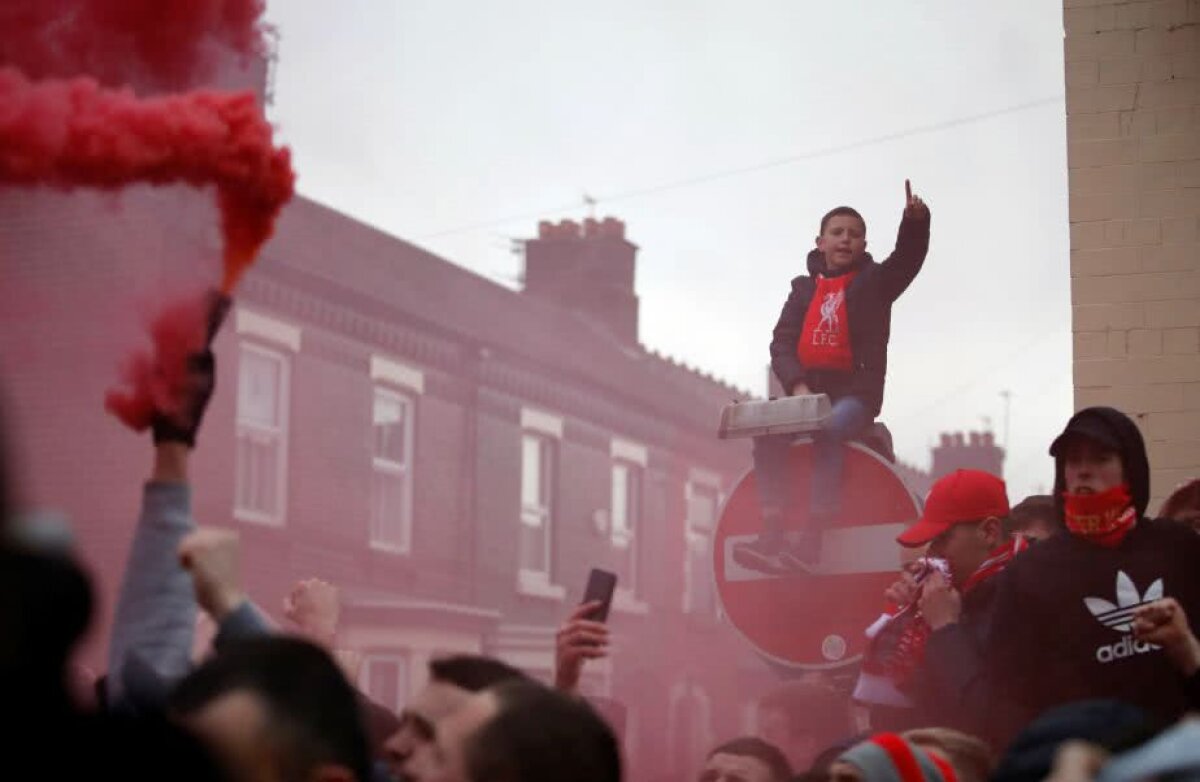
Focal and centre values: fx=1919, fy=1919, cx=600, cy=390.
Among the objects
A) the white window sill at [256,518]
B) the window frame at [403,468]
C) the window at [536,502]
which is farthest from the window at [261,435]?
the window at [536,502]

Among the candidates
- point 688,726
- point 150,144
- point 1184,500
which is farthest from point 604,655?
point 688,726

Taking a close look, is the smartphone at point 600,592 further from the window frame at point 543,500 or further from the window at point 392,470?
the window frame at point 543,500

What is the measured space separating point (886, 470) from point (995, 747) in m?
1.44

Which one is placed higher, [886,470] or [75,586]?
[886,470]

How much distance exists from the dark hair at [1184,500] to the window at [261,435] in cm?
1107

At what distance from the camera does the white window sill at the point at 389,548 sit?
17.5 metres

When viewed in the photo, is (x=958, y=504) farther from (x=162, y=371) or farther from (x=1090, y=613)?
(x=162, y=371)

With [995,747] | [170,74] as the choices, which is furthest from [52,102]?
[995,747]

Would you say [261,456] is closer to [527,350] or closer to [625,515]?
[527,350]

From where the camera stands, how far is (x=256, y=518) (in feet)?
52.3

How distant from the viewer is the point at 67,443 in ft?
47.4

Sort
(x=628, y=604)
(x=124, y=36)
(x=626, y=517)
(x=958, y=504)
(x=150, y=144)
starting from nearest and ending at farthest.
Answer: (x=150, y=144)
(x=958, y=504)
(x=124, y=36)
(x=628, y=604)
(x=626, y=517)

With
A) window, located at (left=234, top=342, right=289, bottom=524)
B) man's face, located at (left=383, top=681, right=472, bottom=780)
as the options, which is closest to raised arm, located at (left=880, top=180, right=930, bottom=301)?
man's face, located at (left=383, top=681, right=472, bottom=780)

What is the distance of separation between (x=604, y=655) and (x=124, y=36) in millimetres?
2563
